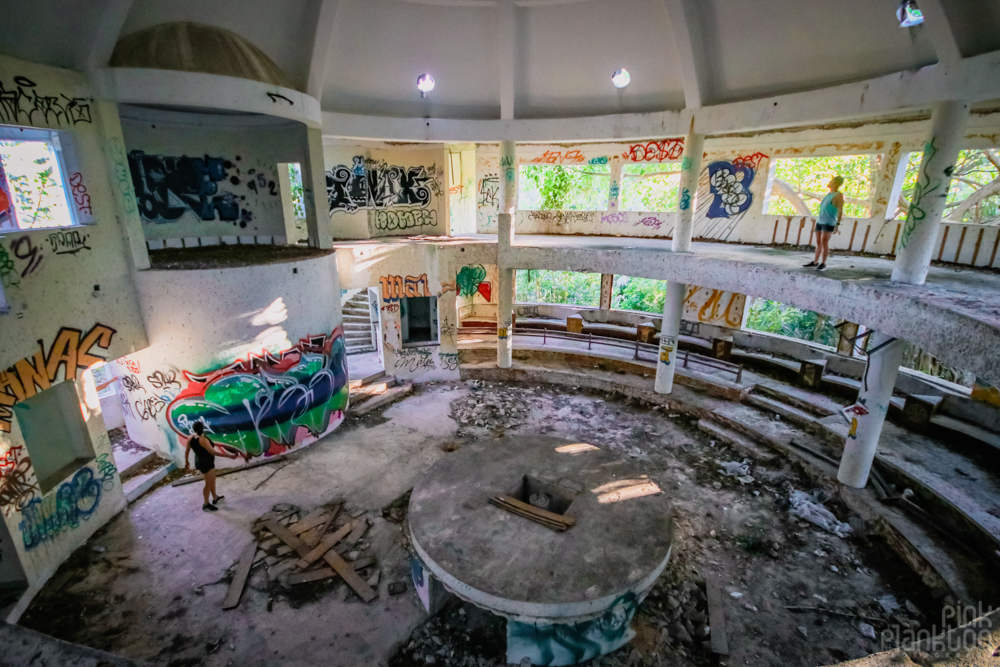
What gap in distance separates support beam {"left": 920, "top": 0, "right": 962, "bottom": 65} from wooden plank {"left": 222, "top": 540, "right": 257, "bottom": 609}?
12194 mm

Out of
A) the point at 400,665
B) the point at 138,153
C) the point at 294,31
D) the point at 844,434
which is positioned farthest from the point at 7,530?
the point at 844,434

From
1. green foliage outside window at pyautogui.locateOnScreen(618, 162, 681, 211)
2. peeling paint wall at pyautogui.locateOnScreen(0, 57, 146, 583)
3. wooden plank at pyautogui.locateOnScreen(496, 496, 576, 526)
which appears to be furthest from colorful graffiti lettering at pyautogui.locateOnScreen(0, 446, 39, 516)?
green foliage outside window at pyautogui.locateOnScreen(618, 162, 681, 211)

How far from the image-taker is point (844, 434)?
30.9 ft

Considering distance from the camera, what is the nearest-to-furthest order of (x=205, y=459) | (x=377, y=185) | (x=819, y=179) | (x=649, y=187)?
1. (x=205, y=459)
2. (x=377, y=185)
3. (x=819, y=179)
4. (x=649, y=187)

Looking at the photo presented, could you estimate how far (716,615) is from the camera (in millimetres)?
6293

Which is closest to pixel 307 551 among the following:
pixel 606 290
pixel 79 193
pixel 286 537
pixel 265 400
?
pixel 286 537

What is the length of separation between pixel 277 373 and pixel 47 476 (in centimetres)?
362

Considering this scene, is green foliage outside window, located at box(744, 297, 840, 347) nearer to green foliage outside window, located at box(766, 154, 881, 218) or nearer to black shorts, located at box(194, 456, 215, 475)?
green foliage outside window, located at box(766, 154, 881, 218)

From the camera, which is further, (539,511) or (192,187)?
(192,187)

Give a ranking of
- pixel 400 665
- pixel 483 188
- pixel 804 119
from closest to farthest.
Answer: pixel 400 665
pixel 804 119
pixel 483 188

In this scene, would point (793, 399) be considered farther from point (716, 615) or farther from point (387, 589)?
point (387, 589)

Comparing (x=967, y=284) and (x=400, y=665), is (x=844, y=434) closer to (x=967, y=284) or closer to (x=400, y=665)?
(x=967, y=284)

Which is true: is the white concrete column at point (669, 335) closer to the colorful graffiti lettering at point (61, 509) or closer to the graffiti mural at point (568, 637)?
the graffiti mural at point (568, 637)

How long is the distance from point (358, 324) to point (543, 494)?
10.7 m
